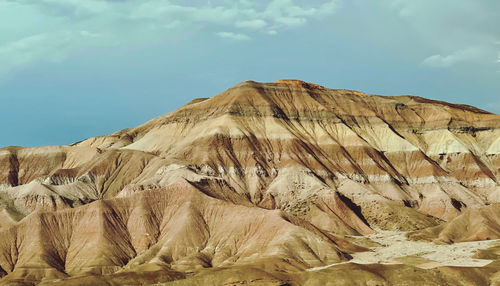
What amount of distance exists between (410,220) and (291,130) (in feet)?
170

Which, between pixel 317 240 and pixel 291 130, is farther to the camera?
pixel 291 130

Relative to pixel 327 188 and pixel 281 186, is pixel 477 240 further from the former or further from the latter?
pixel 281 186

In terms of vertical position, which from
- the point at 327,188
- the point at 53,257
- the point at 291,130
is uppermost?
the point at 291,130

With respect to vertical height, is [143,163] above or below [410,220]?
above

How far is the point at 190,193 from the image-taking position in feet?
Result: 454

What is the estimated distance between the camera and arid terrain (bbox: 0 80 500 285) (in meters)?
107

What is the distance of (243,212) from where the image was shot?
13162cm

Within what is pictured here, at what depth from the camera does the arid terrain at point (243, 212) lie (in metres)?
107

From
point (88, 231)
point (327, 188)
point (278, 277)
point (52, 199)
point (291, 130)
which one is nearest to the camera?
point (278, 277)

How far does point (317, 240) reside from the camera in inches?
4779

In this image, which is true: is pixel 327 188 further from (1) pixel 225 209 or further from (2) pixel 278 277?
(2) pixel 278 277

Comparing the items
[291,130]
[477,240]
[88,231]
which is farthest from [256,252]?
[291,130]

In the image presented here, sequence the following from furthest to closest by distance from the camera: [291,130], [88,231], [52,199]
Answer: [291,130] < [52,199] < [88,231]

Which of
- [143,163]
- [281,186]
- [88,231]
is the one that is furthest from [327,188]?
[88,231]
